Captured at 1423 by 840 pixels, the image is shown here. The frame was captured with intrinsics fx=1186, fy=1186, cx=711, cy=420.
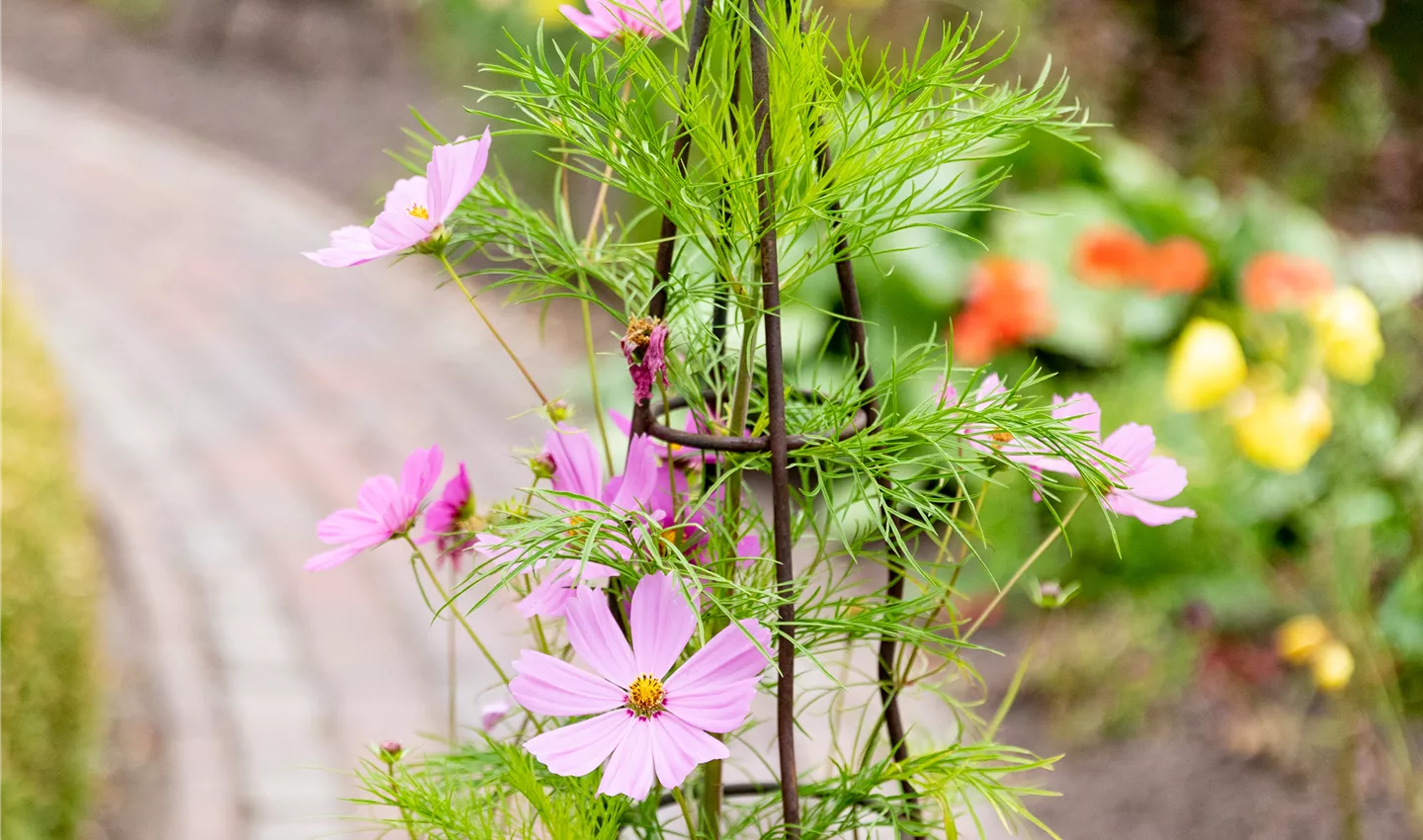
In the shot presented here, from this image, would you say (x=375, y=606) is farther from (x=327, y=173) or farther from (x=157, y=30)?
(x=157, y=30)

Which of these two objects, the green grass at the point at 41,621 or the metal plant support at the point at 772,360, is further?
the green grass at the point at 41,621

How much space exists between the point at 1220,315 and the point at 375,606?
6.66 feet

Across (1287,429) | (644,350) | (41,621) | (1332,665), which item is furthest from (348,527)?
(1287,429)

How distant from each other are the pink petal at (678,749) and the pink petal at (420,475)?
0.21m

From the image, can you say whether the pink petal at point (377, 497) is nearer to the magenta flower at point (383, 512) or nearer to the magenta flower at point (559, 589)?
the magenta flower at point (383, 512)

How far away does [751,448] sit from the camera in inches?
23.9

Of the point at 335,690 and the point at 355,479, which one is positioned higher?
the point at 355,479

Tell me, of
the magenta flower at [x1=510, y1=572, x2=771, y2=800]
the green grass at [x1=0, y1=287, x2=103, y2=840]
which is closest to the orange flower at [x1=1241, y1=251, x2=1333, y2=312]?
the magenta flower at [x1=510, y1=572, x2=771, y2=800]

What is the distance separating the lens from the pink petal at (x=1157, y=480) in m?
→ 0.67

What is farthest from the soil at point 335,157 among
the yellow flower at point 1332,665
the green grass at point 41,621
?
the yellow flower at point 1332,665

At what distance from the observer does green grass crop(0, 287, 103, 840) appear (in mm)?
1490

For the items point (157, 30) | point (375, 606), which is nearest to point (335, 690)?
point (375, 606)

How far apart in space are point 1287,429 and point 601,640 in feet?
5.12

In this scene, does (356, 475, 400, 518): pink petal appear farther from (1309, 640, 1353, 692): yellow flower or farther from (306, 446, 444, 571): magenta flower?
(1309, 640, 1353, 692): yellow flower
